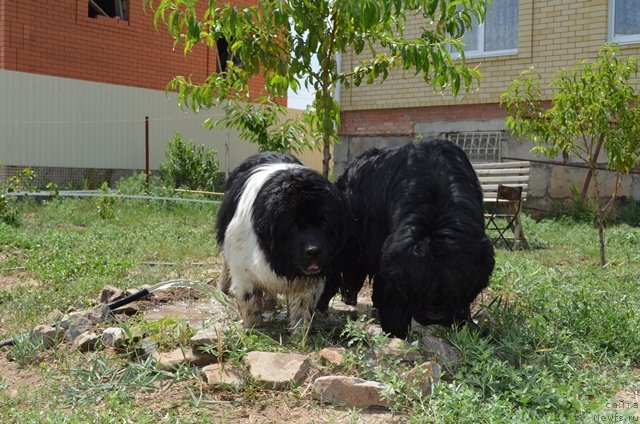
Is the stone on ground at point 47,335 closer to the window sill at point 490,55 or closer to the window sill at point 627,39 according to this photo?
the window sill at point 490,55

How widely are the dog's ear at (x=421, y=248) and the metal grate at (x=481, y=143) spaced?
31.3 feet

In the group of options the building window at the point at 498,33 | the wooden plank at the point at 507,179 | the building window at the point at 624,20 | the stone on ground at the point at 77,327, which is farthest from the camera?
the building window at the point at 498,33

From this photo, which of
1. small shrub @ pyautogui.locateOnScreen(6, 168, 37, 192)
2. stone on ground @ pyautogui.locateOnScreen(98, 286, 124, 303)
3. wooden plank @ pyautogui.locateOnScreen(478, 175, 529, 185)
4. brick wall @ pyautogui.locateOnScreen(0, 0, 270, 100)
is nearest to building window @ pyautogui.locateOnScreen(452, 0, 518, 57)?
wooden plank @ pyautogui.locateOnScreen(478, 175, 529, 185)

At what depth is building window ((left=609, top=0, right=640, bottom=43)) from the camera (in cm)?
1205

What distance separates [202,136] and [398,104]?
693 cm

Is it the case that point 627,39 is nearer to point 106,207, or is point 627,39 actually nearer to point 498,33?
point 498,33

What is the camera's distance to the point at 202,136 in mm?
19547

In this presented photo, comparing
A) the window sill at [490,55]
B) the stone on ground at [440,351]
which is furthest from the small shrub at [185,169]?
the stone on ground at [440,351]

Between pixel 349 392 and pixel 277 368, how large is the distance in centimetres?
45

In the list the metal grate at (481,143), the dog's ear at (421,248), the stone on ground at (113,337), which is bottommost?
the stone on ground at (113,337)

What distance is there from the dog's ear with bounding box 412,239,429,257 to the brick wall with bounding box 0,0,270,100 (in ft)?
42.6

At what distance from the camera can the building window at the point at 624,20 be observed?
12.0m

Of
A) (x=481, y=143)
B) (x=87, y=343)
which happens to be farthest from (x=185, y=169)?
(x=87, y=343)

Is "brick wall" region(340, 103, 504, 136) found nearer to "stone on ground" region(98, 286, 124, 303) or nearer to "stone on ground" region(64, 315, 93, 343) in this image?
"stone on ground" region(98, 286, 124, 303)
